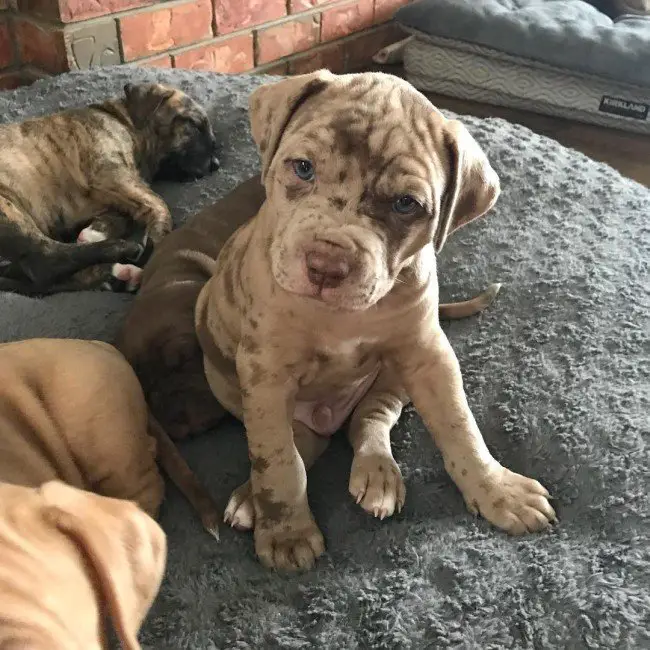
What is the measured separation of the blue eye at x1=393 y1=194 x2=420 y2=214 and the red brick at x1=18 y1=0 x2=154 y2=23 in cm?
232

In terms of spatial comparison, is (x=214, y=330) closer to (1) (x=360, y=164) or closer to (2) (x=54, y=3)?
(1) (x=360, y=164)

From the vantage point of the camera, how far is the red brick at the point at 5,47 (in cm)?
344

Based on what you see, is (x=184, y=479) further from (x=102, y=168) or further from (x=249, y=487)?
(x=102, y=168)

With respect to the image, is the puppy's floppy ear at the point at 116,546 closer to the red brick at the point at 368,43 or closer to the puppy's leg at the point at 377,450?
the puppy's leg at the point at 377,450

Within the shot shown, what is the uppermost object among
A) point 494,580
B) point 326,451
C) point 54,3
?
point 54,3

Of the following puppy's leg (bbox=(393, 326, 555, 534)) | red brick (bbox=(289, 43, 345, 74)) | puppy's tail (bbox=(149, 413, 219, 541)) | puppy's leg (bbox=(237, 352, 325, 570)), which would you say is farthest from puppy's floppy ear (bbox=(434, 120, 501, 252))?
red brick (bbox=(289, 43, 345, 74))

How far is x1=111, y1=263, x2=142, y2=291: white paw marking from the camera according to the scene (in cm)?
273

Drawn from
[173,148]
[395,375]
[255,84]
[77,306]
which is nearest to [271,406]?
[395,375]

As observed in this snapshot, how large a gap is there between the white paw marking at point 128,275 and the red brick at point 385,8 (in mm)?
2772

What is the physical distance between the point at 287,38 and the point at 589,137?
1.71m

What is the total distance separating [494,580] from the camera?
5.44ft

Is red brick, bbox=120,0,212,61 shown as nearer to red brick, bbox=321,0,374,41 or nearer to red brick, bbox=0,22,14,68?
red brick, bbox=0,22,14,68

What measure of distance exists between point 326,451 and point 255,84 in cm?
195

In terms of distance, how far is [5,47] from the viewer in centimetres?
348
